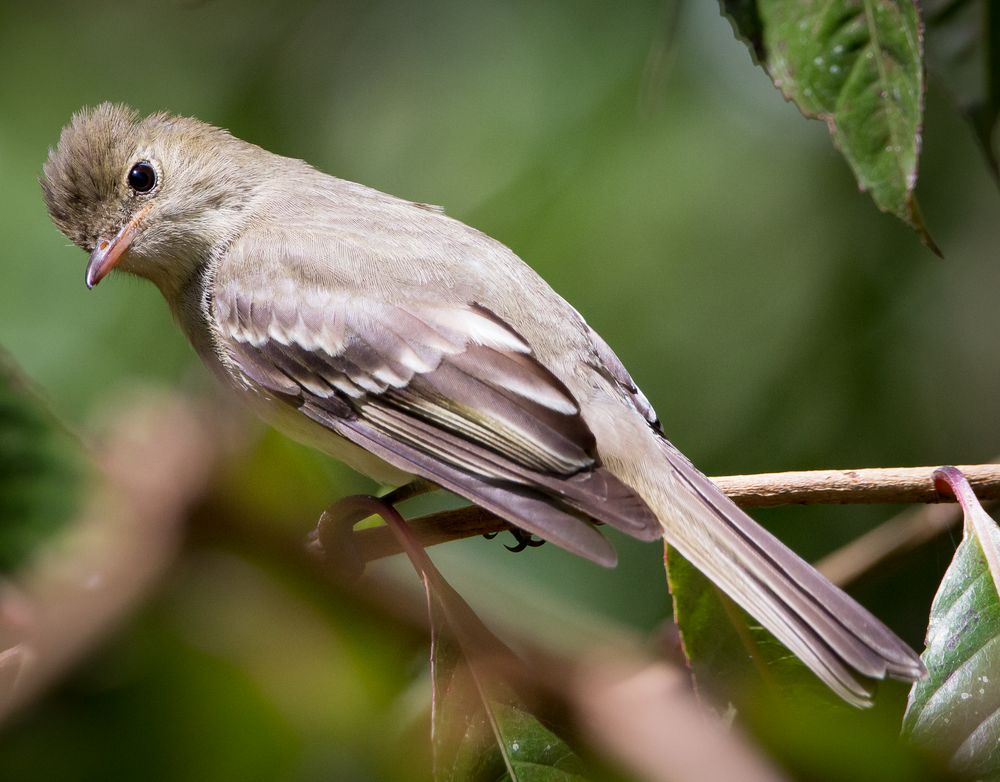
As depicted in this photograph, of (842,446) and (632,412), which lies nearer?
(632,412)

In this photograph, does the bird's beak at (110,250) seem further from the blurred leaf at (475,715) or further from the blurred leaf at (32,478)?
the blurred leaf at (32,478)

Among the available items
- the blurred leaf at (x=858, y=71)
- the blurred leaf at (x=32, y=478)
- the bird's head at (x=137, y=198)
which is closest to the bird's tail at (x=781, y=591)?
the blurred leaf at (x=858, y=71)

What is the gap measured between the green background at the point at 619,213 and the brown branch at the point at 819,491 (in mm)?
1066

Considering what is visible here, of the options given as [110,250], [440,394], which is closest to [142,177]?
[110,250]

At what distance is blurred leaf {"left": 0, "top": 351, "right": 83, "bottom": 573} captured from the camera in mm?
1270

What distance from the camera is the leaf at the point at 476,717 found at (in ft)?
5.67

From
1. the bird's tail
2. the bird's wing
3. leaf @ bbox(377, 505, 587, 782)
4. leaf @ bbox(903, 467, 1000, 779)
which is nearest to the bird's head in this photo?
the bird's wing

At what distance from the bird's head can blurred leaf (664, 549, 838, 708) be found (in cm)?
191

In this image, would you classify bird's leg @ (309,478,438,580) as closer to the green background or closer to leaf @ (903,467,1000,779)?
leaf @ (903,467,1000,779)

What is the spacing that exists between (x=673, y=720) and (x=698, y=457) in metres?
2.91

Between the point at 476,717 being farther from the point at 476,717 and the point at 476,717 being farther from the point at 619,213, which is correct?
the point at 619,213

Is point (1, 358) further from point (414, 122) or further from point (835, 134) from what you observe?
point (414, 122)

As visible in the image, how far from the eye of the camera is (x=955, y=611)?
6.55 feet

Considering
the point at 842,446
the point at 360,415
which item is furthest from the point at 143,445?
the point at 842,446
